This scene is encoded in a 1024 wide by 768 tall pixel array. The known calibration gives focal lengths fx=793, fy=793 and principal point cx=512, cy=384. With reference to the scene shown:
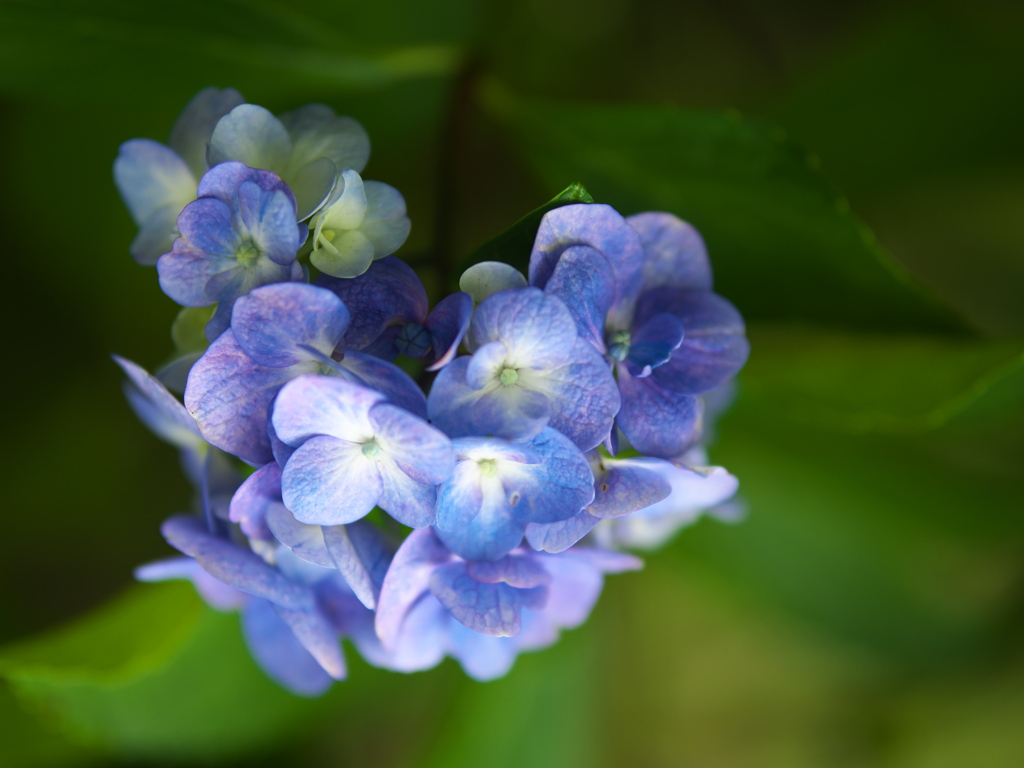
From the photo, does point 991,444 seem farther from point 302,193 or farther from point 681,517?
point 302,193

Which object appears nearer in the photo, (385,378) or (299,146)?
Answer: (385,378)

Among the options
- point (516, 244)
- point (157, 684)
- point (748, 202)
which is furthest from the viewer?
point (157, 684)

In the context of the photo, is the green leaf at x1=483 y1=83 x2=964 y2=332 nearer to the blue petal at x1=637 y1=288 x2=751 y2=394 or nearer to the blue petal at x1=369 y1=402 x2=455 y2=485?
the blue petal at x1=637 y1=288 x2=751 y2=394

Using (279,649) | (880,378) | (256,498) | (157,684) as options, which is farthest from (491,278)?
(157,684)

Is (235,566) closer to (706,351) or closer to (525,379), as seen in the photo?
(525,379)

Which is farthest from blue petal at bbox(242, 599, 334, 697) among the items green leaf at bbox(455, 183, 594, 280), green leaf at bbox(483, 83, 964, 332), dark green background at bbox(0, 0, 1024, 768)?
green leaf at bbox(483, 83, 964, 332)

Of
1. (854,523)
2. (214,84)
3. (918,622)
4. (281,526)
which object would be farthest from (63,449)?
(918,622)

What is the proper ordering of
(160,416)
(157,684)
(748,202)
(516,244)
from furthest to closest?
(157,684), (748,202), (160,416), (516,244)

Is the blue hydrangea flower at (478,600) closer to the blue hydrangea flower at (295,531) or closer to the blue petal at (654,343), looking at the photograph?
the blue hydrangea flower at (295,531)
